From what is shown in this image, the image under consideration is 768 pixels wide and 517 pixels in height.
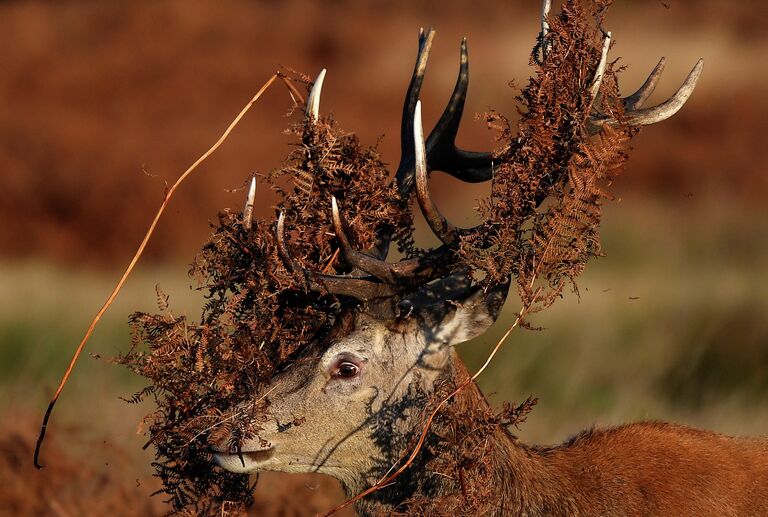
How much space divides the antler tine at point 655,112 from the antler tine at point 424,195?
0.56 meters

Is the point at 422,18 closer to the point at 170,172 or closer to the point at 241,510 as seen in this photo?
the point at 170,172

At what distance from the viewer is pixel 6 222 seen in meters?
24.0

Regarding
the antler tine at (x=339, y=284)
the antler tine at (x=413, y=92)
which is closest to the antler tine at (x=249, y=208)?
the antler tine at (x=339, y=284)

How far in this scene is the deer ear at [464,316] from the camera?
14.5 ft

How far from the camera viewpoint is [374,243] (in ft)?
15.6

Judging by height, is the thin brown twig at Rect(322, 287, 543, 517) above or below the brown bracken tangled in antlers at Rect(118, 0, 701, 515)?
below

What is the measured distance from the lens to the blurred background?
795 centimetres

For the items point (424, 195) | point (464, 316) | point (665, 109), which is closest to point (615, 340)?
point (464, 316)

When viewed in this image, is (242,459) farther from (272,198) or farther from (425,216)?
(272,198)

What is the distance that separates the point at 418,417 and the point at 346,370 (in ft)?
0.99

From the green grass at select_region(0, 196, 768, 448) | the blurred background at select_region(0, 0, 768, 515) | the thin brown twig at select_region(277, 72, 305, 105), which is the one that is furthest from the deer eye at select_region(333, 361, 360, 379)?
the green grass at select_region(0, 196, 768, 448)

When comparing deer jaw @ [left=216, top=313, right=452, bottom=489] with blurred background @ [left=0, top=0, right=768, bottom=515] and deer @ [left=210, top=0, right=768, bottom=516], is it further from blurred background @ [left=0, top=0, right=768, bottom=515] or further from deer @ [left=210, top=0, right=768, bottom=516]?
blurred background @ [left=0, top=0, right=768, bottom=515]

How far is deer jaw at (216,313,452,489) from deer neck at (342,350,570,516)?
0.10 feet

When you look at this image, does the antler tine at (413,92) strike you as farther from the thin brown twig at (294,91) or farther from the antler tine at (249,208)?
the antler tine at (249,208)
